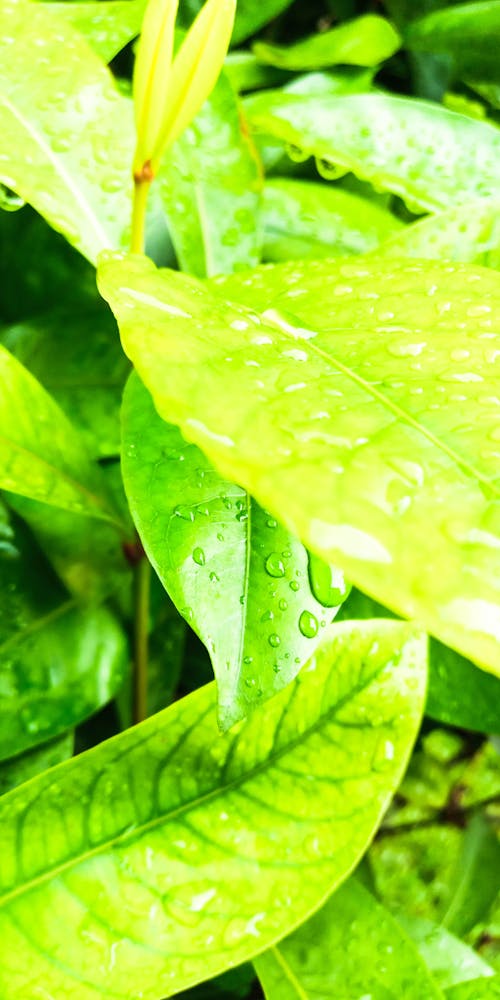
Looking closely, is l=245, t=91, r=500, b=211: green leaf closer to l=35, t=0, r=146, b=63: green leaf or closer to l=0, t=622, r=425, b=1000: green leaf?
l=35, t=0, r=146, b=63: green leaf

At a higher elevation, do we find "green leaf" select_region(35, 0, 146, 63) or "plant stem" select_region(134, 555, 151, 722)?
"green leaf" select_region(35, 0, 146, 63)

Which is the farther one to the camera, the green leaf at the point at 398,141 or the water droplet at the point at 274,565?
the green leaf at the point at 398,141

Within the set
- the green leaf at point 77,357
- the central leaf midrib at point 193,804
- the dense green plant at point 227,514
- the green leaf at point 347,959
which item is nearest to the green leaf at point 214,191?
the dense green plant at point 227,514

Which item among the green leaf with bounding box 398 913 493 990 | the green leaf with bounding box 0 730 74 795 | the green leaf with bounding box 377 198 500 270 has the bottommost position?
the green leaf with bounding box 398 913 493 990

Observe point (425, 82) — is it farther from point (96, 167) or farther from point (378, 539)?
point (378, 539)

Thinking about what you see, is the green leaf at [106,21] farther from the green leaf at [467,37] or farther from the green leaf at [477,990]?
the green leaf at [477,990]

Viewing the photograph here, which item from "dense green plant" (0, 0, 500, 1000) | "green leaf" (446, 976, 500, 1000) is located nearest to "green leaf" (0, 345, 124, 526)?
"dense green plant" (0, 0, 500, 1000)

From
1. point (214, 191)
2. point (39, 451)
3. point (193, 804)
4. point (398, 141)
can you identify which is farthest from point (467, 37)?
point (193, 804)
